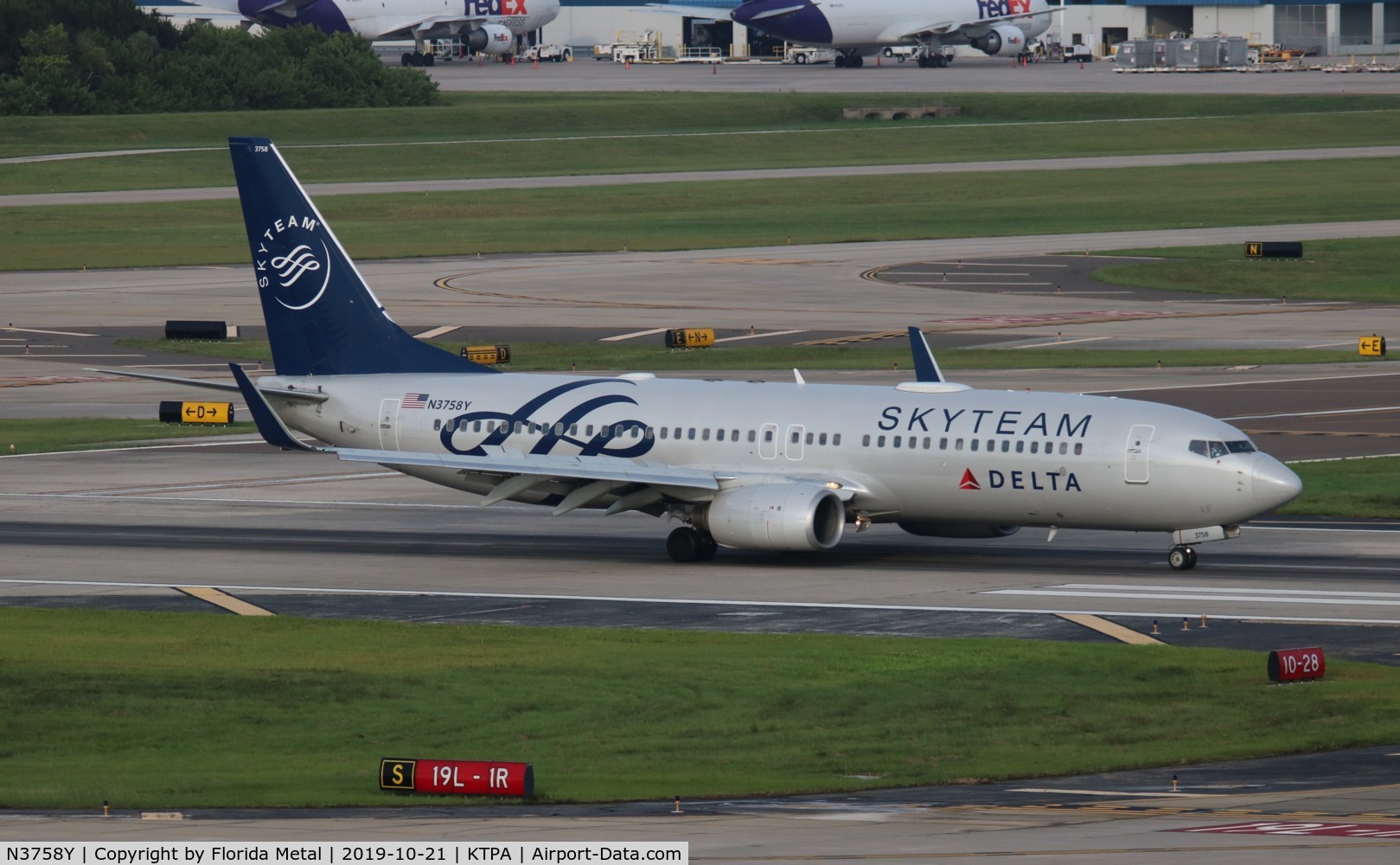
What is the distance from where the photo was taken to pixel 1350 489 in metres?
56.0

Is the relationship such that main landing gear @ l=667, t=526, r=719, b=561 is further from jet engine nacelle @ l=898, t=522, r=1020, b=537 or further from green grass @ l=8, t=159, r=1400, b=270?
green grass @ l=8, t=159, r=1400, b=270

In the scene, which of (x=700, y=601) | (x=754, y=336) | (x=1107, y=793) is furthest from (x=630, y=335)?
(x=1107, y=793)

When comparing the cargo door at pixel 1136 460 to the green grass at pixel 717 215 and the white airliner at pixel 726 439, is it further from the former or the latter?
the green grass at pixel 717 215

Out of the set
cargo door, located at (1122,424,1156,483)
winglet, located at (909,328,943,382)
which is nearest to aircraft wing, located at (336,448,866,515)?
winglet, located at (909,328,943,382)

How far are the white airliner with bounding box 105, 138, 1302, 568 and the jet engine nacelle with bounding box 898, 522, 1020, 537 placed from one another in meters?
0.09

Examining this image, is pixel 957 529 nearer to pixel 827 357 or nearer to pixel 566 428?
pixel 566 428

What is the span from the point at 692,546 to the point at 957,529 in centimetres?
579

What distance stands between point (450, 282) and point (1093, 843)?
86.1 metres

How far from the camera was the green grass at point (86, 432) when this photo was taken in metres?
67.4

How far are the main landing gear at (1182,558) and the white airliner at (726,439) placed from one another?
0.04m

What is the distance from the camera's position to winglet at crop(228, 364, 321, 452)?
157 feet

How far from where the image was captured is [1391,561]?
154 ft

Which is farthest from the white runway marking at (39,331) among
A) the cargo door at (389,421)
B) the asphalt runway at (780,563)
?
the cargo door at (389,421)

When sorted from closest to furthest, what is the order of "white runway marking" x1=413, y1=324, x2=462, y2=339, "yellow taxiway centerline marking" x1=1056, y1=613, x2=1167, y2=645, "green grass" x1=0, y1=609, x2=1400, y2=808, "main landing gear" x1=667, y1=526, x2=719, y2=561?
"green grass" x1=0, y1=609, x2=1400, y2=808 < "yellow taxiway centerline marking" x1=1056, y1=613, x2=1167, y2=645 < "main landing gear" x1=667, y1=526, x2=719, y2=561 < "white runway marking" x1=413, y1=324, x2=462, y2=339
